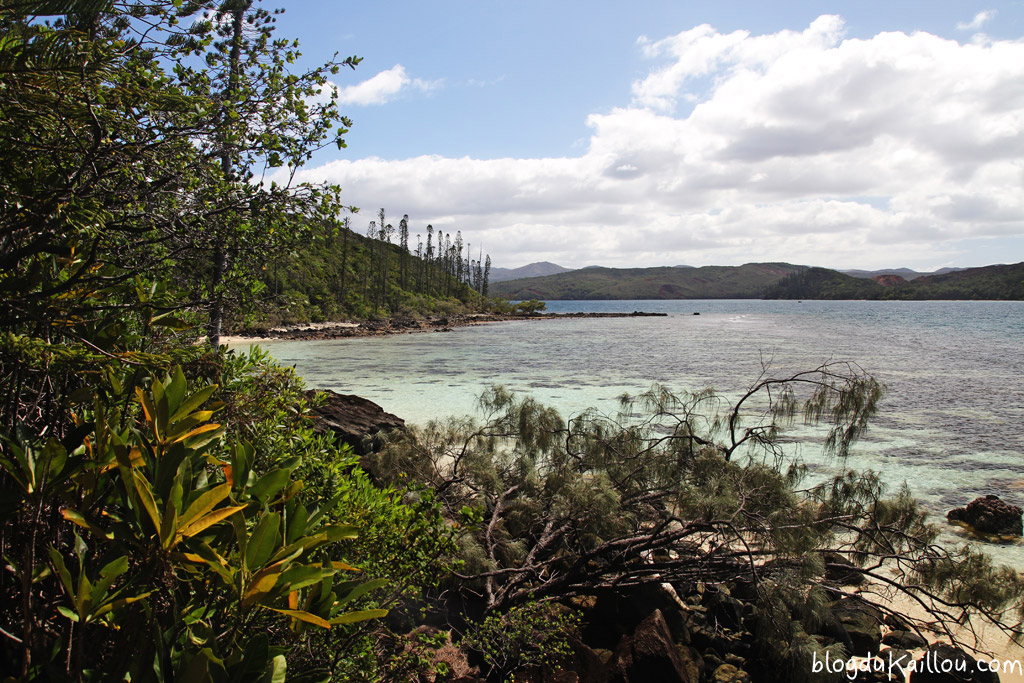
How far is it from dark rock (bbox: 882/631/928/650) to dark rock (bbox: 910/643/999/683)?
0.41 metres

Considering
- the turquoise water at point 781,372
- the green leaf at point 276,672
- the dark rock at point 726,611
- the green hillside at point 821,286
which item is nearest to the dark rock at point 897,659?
the dark rock at point 726,611

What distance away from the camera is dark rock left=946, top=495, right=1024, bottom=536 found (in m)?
7.44

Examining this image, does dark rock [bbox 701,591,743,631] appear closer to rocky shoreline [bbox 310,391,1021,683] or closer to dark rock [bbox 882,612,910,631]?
rocky shoreline [bbox 310,391,1021,683]

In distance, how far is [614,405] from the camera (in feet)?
54.4

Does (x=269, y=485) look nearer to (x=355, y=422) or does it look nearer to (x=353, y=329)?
(x=355, y=422)

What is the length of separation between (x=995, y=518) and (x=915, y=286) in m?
185

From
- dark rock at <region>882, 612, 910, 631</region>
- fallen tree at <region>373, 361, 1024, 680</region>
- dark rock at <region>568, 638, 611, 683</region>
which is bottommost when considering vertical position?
dark rock at <region>882, 612, 910, 631</region>

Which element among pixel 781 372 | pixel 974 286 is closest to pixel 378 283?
pixel 781 372

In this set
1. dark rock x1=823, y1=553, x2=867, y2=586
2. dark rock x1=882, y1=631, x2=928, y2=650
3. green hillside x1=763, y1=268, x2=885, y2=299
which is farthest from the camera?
green hillside x1=763, y1=268, x2=885, y2=299

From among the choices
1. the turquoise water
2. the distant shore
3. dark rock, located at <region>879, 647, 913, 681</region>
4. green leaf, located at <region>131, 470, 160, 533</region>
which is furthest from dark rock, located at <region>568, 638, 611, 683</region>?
the distant shore

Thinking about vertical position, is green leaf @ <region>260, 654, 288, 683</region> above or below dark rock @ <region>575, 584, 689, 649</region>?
above

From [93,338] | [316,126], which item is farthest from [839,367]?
[93,338]

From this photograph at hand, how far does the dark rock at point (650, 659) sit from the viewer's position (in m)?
3.90

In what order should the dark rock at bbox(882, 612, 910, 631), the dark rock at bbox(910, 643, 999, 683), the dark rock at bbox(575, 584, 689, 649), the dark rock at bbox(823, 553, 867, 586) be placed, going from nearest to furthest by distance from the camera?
the dark rock at bbox(910, 643, 999, 683)
the dark rock at bbox(575, 584, 689, 649)
the dark rock at bbox(882, 612, 910, 631)
the dark rock at bbox(823, 553, 867, 586)
